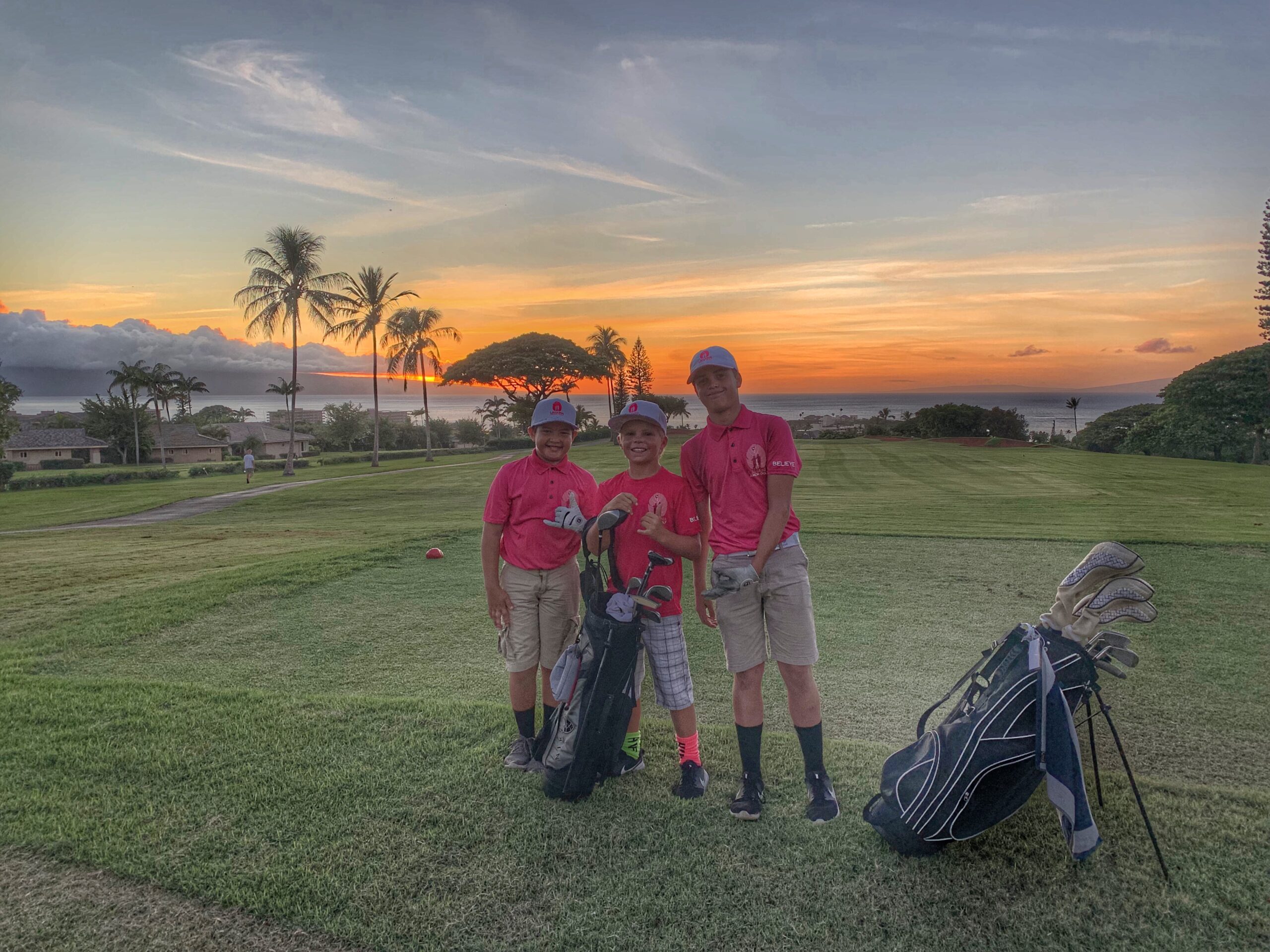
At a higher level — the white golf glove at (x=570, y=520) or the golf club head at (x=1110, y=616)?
the white golf glove at (x=570, y=520)

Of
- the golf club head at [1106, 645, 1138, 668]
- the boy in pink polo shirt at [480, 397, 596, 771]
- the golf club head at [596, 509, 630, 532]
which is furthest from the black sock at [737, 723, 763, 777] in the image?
the golf club head at [1106, 645, 1138, 668]

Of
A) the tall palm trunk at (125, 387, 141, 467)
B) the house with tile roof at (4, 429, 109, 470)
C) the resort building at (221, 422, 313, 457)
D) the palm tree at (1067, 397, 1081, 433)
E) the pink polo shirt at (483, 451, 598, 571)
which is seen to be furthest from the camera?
the resort building at (221, 422, 313, 457)

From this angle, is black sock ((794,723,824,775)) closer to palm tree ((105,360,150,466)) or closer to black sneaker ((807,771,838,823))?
black sneaker ((807,771,838,823))

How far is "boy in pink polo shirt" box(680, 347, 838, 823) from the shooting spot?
10.3ft

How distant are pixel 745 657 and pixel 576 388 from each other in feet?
177

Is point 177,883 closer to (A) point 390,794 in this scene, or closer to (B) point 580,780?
(A) point 390,794

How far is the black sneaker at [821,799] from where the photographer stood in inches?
118

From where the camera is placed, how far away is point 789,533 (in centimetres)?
323

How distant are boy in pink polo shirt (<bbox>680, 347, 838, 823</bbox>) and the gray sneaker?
1068 mm

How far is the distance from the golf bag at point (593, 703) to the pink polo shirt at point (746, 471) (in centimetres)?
61

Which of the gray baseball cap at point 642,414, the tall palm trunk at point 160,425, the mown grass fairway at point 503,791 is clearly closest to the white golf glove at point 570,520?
the gray baseball cap at point 642,414

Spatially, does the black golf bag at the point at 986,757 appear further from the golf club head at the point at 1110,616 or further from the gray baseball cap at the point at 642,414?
the gray baseball cap at the point at 642,414

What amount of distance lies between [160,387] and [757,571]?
89.6 meters

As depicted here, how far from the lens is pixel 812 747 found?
3.17 m
